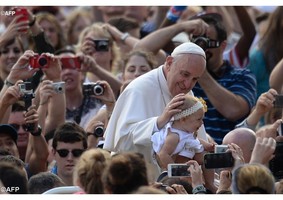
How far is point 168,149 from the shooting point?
9.23m

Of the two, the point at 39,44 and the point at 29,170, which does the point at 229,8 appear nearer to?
the point at 39,44

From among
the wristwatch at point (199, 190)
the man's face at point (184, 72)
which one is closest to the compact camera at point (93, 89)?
the man's face at point (184, 72)

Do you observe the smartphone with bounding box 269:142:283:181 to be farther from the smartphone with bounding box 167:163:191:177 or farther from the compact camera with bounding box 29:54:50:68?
the compact camera with bounding box 29:54:50:68

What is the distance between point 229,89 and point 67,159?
1.88 metres

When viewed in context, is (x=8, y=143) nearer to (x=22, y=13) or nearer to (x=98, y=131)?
(x=98, y=131)

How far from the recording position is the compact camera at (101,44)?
1250cm

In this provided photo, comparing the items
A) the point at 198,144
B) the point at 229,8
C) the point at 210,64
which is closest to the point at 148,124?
the point at 198,144

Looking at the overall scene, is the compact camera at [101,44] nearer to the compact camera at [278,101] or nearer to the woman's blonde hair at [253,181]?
the compact camera at [278,101]

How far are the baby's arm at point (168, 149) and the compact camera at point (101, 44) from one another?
11.1 ft

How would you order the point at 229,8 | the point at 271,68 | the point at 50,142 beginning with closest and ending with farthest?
the point at 50,142 → the point at 271,68 → the point at 229,8

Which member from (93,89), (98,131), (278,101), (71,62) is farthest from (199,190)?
(71,62)

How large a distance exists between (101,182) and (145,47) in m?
4.30
